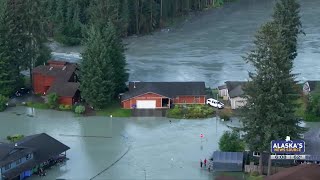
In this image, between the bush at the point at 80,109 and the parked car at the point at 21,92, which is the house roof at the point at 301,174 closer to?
the bush at the point at 80,109

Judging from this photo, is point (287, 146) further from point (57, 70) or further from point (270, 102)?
point (57, 70)

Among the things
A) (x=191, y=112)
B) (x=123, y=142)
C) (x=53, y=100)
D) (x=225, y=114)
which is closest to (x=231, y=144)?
(x=123, y=142)

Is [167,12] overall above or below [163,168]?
above

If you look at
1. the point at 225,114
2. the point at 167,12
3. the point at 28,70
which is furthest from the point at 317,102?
the point at 167,12

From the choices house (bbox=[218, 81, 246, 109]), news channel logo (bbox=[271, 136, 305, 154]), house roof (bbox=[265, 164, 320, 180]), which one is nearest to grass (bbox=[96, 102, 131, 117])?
house (bbox=[218, 81, 246, 109])

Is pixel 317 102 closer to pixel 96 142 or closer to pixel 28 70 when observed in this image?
pixel 96 142
